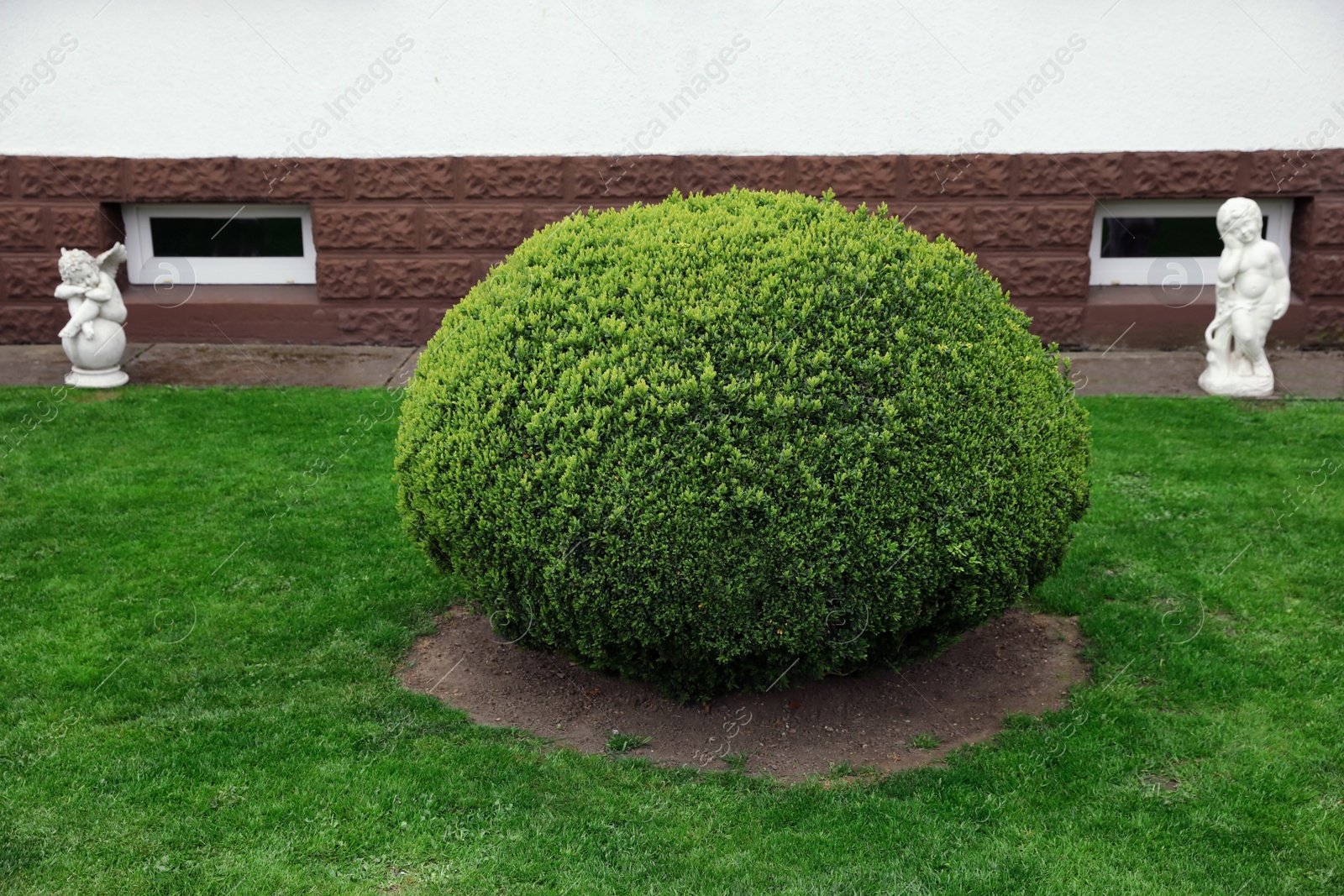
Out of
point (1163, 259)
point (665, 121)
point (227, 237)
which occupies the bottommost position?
point (1163, 259)

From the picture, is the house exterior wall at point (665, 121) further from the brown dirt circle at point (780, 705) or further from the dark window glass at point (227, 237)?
the brown dirt circle at point (780, 705)

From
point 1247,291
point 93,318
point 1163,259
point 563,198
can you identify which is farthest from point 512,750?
point 1163,259

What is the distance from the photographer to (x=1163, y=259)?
415 inches

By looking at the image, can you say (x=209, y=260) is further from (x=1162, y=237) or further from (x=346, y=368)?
(x=1162, y=237)

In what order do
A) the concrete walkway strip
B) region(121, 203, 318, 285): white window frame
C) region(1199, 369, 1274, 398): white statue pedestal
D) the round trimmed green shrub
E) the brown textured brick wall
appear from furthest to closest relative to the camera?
region(121, 203, 318, 285): white window frame
the brown textured brick wall
the concrete walkway strip
region(1199, 369, 1274, 398): white statue pedestal
the round trimmed green shrub

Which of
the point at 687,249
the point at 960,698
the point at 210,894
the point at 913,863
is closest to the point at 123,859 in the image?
the point at 210,894

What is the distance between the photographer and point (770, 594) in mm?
4398

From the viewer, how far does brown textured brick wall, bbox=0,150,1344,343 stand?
1003cm

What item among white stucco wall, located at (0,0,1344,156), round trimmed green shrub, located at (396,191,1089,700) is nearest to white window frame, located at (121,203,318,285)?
white stucco wall, located at (0,0,1344,156)

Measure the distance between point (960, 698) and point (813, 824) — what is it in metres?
1.16

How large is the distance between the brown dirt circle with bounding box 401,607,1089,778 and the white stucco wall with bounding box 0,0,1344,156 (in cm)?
565

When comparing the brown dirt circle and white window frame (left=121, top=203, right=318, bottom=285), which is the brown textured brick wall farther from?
the brown dirt circle

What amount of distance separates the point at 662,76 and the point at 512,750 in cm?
671

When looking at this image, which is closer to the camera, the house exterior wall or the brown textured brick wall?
the house exterior wall
